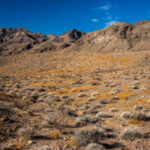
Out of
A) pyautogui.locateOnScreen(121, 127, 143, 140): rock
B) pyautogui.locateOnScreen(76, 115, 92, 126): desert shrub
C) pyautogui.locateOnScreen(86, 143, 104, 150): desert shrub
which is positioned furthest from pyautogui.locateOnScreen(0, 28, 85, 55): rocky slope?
pyautogui.locateOnScreen(86, 143, 104, 150): desert shrub

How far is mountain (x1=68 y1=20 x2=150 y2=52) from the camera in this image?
77688 mm

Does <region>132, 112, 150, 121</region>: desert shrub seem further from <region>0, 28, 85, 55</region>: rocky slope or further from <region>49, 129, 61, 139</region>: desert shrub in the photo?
<region>0, 28, 85, 55</region>: rocky slope

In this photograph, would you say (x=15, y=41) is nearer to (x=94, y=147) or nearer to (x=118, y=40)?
(x=118, y=40)

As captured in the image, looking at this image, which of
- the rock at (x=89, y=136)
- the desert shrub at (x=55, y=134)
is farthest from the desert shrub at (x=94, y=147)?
the desert shrub at (x=55, y=134)

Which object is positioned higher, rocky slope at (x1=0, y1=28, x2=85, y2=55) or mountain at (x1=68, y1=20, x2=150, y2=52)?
rocky slope at (x1=0, y1=28, x2=85, y2=55)

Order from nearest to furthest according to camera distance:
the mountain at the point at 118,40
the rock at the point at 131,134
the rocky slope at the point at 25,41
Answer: the rock at the point at 131,134, the mountain at the point at 118,40, the rocky slope at the point at 25,41

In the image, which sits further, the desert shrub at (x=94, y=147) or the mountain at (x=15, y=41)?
the mountain at (x=15, y=41)

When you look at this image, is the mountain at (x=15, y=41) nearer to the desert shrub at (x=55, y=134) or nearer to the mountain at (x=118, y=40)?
the mountain at (x=118, y=40)

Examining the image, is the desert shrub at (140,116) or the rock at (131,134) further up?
the desert shrub at (140,116)

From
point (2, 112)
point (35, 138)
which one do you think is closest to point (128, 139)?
point (35, 138)

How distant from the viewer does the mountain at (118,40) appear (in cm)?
7769

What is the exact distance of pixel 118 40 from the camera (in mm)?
85188

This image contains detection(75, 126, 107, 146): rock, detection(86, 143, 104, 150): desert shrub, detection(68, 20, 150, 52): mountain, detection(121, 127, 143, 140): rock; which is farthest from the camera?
detection(68, 20, 150, 52): mountain

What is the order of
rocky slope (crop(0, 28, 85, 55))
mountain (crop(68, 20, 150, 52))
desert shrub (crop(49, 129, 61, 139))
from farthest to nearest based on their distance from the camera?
rocky slope (crop(0, 28, 85, 55)), mountain (crop(68, 20, 150, 52)), desert shrub (crop(49, 129, 61, 139))
